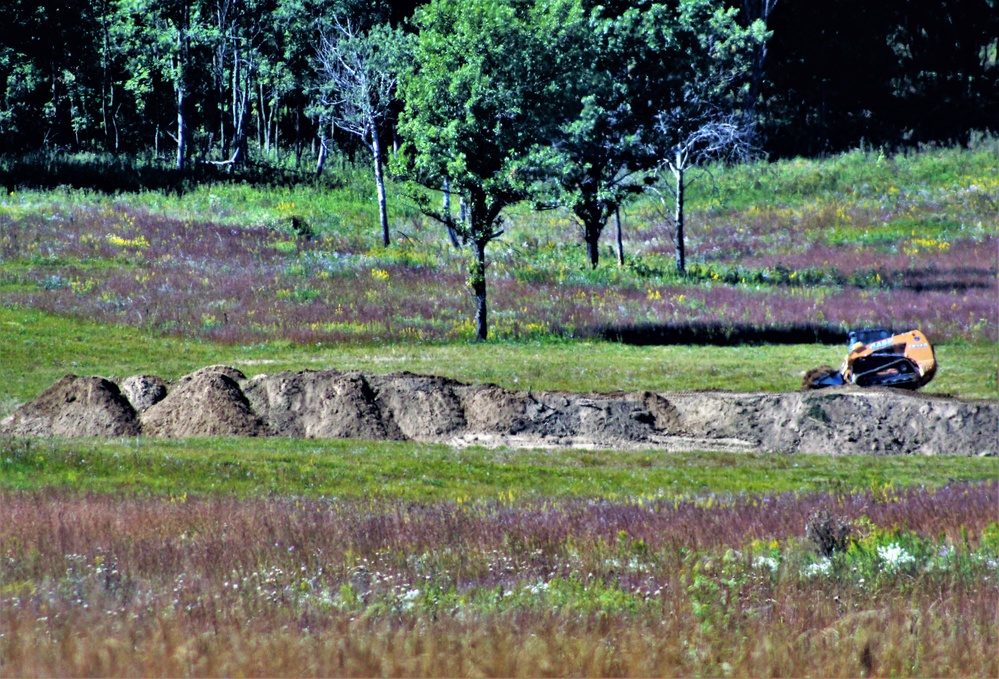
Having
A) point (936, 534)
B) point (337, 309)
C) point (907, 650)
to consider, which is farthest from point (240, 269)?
point (907, 650)

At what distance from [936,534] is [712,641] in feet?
14.8

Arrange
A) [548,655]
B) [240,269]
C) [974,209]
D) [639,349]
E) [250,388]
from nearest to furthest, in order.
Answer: [548,655], [250,388], [639,349], [240,269], [974,209]

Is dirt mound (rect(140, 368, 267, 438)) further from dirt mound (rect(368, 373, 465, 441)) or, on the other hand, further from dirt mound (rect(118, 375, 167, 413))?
dirt mound (rect(368, 373, 465, 441))

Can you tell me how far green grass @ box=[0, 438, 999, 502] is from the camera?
15281 mm

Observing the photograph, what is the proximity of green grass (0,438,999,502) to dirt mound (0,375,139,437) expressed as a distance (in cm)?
252

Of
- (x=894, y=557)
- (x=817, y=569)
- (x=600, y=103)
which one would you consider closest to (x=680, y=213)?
(x=600, y=103)

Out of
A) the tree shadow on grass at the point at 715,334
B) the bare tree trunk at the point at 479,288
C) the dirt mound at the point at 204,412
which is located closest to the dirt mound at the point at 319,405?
the dirt mound at the point at 204,412

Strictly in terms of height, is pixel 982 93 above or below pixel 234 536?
above

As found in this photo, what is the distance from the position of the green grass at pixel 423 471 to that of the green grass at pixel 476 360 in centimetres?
666

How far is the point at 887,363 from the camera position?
78.5 feet

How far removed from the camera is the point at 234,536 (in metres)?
10.5

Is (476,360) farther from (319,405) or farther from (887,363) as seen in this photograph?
(887,363)

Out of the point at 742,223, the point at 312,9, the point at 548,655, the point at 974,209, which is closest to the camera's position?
the point at 548,655

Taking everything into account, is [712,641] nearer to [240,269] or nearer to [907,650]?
[907,650]
